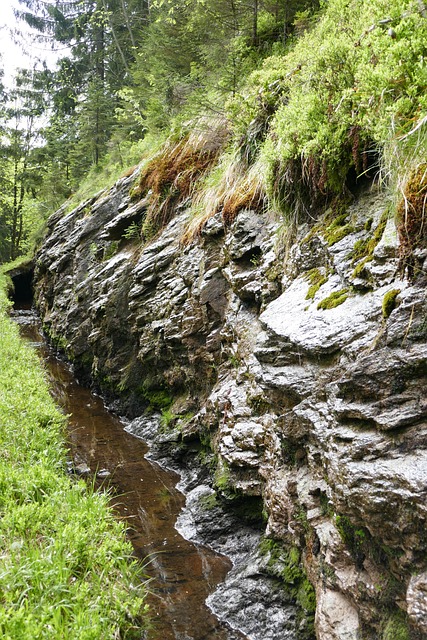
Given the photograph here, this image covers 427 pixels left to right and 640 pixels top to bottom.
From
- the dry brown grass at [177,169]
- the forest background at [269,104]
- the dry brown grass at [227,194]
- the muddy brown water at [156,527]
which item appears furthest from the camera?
the dry brown grass at [177,169]

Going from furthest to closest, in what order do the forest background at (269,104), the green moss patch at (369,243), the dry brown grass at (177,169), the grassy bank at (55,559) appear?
1. the dry brown grass at (177,169)
2. the green moss patch at (369,243)
3. the forest background at (269,104)
4. the grassy bank at (55,559)

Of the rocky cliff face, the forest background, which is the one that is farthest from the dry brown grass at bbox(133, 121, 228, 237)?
the rocky cliff face

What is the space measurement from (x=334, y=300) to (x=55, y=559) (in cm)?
310

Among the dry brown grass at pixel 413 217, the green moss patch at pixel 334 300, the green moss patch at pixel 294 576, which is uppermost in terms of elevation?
the dry brown grass at pixel 413 217

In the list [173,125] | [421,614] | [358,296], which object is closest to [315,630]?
[421,614]

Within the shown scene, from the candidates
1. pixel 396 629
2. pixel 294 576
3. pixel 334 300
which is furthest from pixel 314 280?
pixel 396 629

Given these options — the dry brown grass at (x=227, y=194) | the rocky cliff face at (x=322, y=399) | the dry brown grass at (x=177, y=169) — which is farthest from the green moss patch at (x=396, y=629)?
the dry brown grass at (x=177, y=169)

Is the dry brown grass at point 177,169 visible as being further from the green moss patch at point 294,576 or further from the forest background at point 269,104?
the green moss patch at point 294,576

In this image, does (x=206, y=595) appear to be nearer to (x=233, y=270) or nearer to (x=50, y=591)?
(x=50, y=591)

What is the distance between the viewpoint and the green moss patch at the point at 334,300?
13.0ft

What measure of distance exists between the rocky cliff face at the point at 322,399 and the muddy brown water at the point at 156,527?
0.75 meters

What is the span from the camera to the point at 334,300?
400 cm

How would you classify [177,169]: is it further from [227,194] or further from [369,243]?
[369,243]

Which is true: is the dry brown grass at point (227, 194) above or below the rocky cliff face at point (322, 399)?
above
